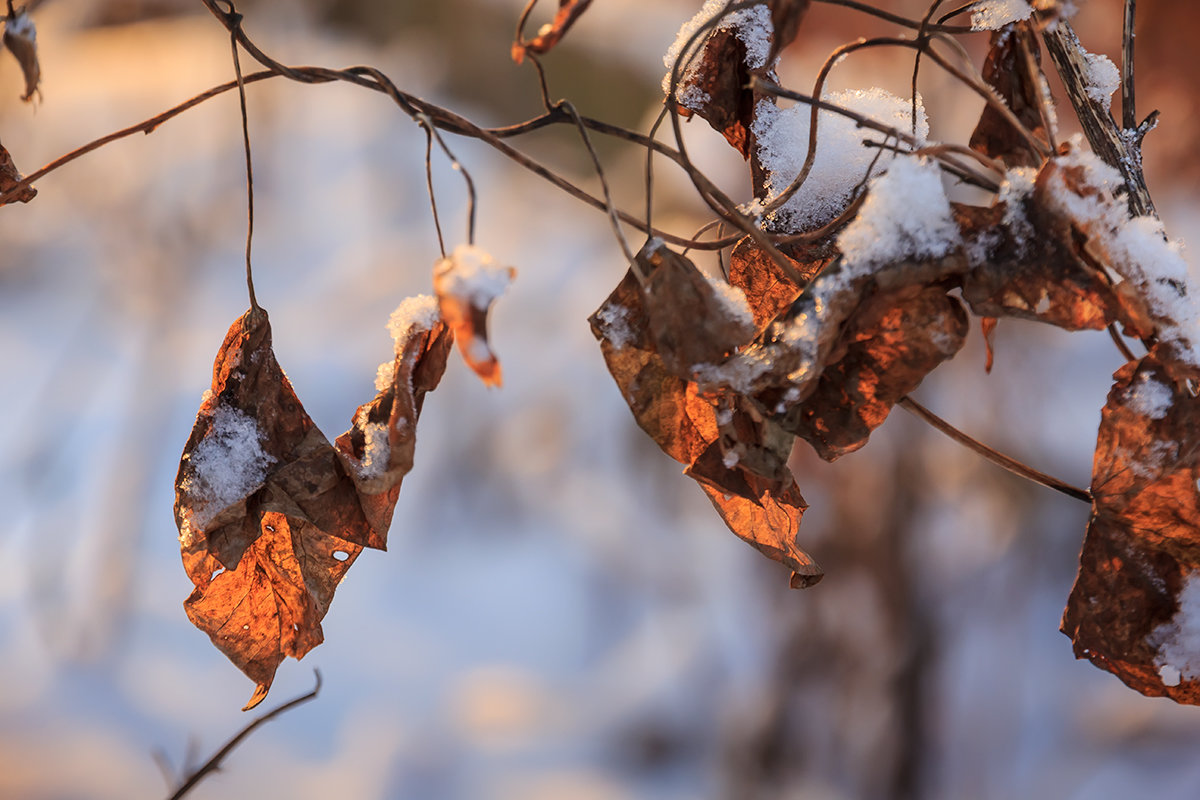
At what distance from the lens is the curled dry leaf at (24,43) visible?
0.31 m

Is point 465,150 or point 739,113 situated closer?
point 739,113

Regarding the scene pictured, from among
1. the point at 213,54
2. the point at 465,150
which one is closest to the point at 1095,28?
the point at 465,150

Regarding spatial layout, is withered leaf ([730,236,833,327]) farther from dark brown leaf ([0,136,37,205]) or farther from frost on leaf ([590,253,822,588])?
dark brown leaf ([0,136,37,205])

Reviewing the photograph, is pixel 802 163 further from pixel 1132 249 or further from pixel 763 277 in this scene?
pixel 1132 249

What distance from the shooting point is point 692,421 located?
0.36 metres

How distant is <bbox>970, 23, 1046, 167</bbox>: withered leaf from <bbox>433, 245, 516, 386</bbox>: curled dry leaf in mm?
277

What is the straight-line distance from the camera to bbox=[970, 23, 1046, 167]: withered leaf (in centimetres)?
42

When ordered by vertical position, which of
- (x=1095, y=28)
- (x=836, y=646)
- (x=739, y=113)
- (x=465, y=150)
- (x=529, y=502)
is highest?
(x=465, y=150)

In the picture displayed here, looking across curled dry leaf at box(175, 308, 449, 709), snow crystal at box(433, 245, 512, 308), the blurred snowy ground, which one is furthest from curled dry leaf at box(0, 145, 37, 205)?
the blurred snowy ground

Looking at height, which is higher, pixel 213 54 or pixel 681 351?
pixel 213 54

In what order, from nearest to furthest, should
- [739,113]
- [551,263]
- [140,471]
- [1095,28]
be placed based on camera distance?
1. [739,113]
2. [1095,28]
3. [140,471]
4. [551,263]

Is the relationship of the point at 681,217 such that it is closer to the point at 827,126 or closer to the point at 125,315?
the point at 125,315

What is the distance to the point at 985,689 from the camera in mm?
1747

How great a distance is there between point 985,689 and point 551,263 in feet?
4.71
